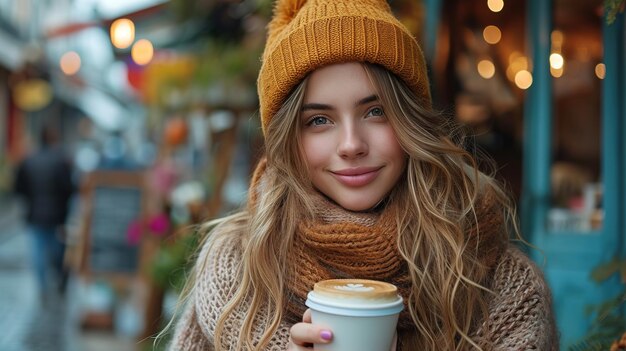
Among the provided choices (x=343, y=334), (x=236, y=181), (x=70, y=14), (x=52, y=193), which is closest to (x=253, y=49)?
(x=343, y=334)

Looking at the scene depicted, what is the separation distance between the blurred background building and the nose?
0.43 meters

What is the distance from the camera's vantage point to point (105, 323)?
6531mm

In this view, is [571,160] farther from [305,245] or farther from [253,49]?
[305,245]

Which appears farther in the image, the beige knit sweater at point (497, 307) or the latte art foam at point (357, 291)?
the beige knit sweater at point (497, 307)

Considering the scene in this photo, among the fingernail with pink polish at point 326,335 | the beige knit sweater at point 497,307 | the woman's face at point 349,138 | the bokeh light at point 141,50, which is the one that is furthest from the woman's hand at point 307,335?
the bokeh light at point 141,50

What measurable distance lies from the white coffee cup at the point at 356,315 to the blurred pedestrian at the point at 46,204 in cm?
731

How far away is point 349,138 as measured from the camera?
66.9 inches

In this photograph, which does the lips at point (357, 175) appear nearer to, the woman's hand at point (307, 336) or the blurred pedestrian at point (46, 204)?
the woman's hand at point (307, 336)

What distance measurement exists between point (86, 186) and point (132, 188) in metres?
0.49

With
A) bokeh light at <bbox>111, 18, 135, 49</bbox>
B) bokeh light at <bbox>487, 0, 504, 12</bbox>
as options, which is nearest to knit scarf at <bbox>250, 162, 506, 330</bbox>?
bokeh light at <bbox>487, 0, 504, 12</bbox>

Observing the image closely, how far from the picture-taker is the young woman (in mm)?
1674

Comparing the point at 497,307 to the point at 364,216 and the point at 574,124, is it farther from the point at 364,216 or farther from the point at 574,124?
the point at 574,124

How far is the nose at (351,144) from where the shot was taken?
66.7 inches

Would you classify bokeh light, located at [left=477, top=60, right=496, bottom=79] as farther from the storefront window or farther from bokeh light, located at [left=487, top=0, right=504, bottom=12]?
the storefront window
